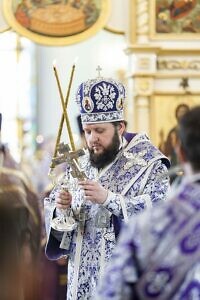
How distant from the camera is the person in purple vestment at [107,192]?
4.76 metres

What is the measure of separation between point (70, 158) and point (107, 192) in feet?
0.84

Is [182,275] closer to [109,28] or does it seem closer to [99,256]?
[99,256]

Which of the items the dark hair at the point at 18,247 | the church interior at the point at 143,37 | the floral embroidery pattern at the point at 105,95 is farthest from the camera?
the church interior at the point at 143,37

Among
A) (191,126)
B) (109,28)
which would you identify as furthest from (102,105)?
(109,28)

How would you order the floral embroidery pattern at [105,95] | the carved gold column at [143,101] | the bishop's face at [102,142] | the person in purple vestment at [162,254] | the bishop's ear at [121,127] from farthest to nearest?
the carved gold column at [143,101] < the floral embroidery pattern at [105,95] < the bishop's ear at [121,127] < the bishop's face at [102,142] < the person in purple vestment at [162,254]

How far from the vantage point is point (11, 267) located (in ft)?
7.69

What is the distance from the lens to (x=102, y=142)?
16.0 ft

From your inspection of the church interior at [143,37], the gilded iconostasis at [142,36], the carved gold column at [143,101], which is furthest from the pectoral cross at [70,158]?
the carved gold column at [143,101]

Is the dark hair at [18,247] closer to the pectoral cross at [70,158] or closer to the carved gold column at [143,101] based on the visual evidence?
the pectoral cross at [70,158]

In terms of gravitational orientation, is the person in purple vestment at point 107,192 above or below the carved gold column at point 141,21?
below

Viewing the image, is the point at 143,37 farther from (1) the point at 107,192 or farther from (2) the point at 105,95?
(1) the point at 107,192

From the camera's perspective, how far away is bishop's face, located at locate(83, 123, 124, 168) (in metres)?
4.88

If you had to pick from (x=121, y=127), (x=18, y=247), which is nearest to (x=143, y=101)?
(x=121, y=127)

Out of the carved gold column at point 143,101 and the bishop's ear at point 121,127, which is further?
the carved gold column at point 143,101
